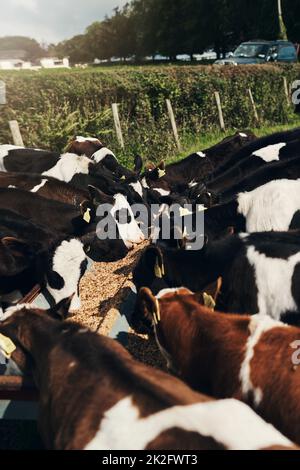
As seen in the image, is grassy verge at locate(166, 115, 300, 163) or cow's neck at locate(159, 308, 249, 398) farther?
grassy verge at locate(166, 115, 300, 163)

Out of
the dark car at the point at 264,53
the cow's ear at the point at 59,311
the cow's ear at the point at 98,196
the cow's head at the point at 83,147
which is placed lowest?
the cow's ear at the point at 59,311

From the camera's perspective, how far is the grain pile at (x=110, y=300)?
4578 mm

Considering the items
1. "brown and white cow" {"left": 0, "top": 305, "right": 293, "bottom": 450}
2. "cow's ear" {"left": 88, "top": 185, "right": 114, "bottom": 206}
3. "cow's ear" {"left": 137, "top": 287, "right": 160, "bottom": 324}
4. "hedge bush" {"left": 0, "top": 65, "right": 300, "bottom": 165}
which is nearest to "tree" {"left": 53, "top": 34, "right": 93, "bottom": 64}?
"hedge bush" {"left": 0, "top": 65, "right": 300, "bottom": 165}

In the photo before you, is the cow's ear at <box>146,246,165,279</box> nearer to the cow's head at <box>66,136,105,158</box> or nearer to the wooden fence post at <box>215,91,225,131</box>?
the cow's head at <box>66,136,105,158</box>

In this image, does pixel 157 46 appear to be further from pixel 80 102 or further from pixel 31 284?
pixel 31 284

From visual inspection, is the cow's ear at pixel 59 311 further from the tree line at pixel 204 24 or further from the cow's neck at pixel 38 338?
the tree line at pixel 204 24

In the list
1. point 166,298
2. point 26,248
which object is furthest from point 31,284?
point 166,298

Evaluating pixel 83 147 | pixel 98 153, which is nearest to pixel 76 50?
pixel 83 147

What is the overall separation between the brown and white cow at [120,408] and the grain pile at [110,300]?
4.81ft

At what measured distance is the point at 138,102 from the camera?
12.8 metres

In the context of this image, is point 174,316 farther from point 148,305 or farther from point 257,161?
point 257,161

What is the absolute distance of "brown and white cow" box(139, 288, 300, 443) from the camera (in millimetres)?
2824

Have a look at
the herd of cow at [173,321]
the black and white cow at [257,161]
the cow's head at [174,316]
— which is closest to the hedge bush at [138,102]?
the herd of cow at [173,321]

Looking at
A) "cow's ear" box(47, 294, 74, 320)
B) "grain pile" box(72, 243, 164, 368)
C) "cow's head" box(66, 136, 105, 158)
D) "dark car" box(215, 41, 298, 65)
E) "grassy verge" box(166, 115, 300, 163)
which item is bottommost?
"grain pile" box(72, 243, 164, 368)
